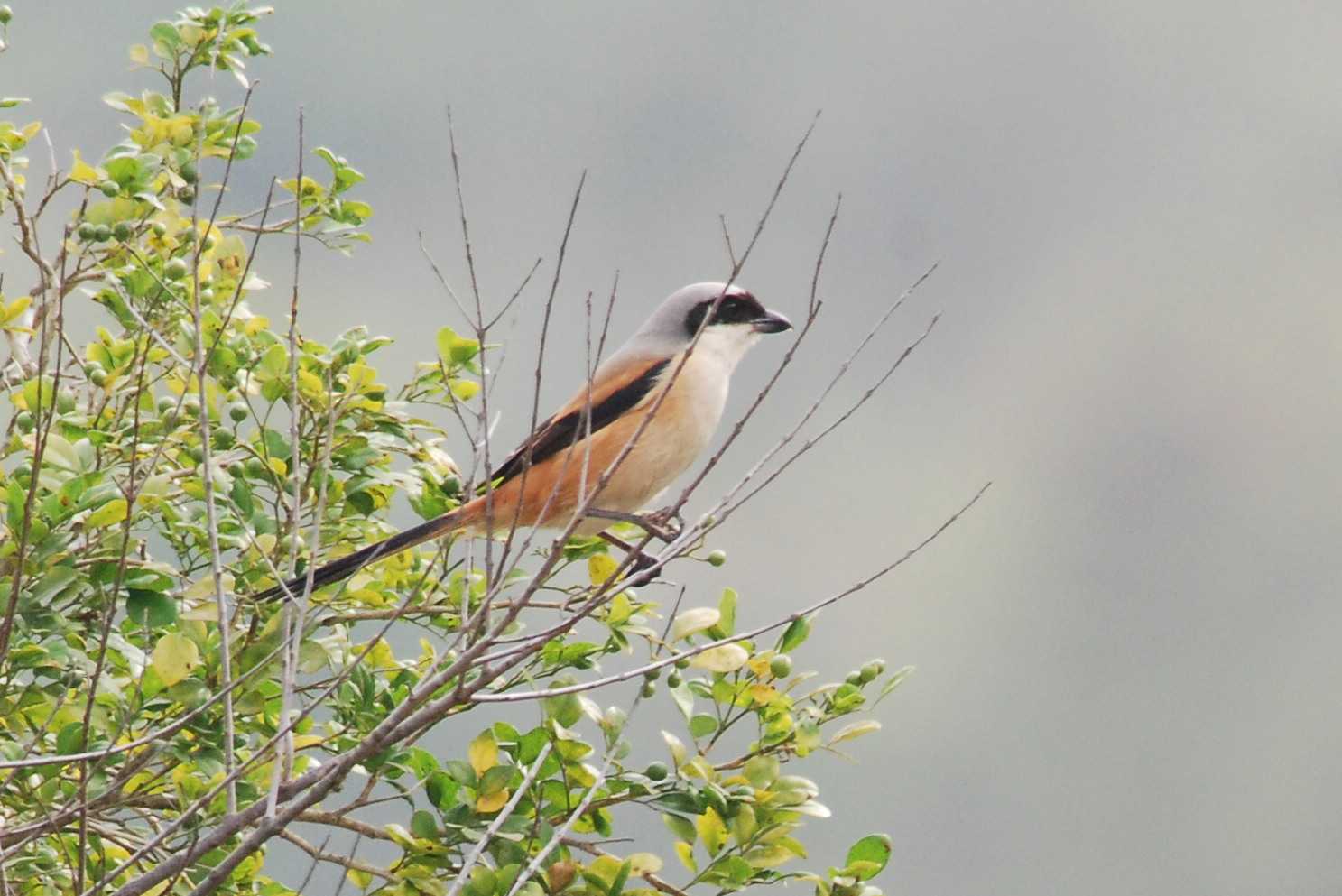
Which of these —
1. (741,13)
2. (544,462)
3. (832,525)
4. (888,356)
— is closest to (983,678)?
(832,525)

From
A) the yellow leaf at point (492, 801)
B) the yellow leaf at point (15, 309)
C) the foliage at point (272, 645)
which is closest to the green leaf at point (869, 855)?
the foliage at point (272, 645)

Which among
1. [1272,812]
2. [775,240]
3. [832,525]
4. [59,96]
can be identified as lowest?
[1272,812]

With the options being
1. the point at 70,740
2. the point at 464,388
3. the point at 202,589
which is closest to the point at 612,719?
the point at 202,589


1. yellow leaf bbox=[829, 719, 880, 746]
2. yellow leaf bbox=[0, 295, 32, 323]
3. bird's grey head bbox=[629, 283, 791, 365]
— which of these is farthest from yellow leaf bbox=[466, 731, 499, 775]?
bird's grey head bbox=[629, 283, 791, 365]

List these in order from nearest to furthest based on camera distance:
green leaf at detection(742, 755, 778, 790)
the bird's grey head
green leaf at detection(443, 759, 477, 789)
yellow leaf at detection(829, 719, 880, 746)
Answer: green leaf at detection(443, 759, 477, 789) → green leaf at detection(742, 755, 778, 790) → yellow leaf at detection(829, 719, 880, 746) → the bird's grey head

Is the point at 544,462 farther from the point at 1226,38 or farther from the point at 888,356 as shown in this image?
the point at 1226,38

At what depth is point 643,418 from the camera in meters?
5.65

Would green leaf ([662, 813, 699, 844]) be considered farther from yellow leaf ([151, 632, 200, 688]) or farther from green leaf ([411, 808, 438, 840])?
yellow leaf ([151, 632, 200, 688])

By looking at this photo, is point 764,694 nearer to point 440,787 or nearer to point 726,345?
point 440,787

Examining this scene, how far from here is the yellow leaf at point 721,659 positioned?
4.02 meters

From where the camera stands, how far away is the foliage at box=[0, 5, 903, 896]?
372cm

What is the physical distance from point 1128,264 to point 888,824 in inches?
2420

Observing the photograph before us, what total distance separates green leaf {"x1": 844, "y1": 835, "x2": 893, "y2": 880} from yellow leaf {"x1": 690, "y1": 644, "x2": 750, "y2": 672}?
0.47 m

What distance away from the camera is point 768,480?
11.1 feet
